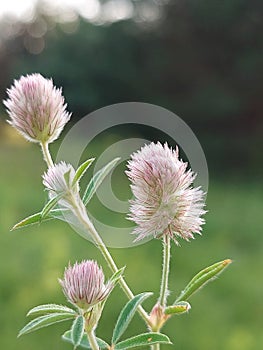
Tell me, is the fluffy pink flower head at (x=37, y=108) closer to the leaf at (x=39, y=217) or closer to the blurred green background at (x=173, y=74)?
the leaf at (x=39, y=217)

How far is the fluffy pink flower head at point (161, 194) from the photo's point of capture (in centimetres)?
51

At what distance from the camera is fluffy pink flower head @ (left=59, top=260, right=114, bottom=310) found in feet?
1.64

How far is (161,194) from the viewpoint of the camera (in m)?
0.52

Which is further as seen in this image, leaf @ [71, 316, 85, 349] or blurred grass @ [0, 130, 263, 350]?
blurred grass @ [0, 130, 263, 350]

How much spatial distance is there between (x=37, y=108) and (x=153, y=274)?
3.45 m

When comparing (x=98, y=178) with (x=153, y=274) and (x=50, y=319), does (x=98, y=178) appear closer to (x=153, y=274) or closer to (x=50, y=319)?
(x=50, y=319)

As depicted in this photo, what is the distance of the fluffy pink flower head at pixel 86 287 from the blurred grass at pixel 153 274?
2.67 m

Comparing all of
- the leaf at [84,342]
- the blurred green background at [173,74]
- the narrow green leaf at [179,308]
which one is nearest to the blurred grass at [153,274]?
the blurred green background at [173,74]

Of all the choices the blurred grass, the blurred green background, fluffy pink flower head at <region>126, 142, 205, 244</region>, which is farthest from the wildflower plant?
the blurred green background

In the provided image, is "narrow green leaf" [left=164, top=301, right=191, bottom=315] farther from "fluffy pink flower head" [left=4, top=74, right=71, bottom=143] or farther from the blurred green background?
the blurred green background

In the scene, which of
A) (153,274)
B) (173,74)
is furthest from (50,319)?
(173,74)

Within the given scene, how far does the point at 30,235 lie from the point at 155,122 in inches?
92.5

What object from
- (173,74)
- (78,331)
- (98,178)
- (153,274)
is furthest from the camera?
(173,74)

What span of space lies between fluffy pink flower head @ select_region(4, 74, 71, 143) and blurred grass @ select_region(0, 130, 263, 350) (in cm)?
263
